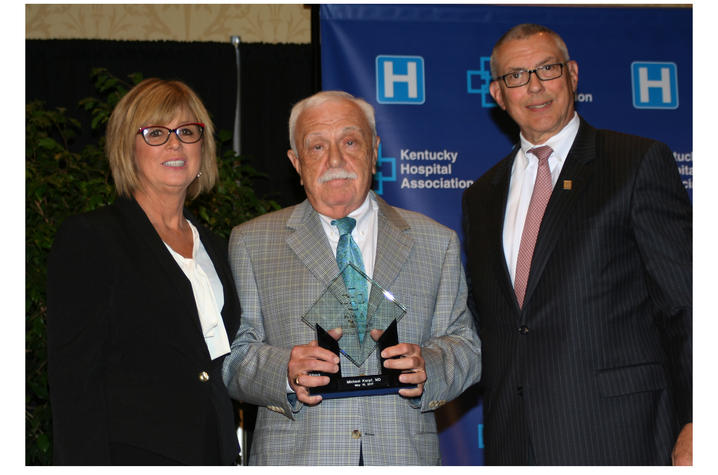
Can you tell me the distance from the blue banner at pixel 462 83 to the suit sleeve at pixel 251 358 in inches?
76.4

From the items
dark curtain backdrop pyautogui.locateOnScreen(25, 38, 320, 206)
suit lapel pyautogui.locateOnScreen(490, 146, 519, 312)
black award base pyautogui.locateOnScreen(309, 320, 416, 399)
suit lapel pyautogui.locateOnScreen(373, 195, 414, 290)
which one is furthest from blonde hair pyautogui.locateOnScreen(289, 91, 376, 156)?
dark curtain backdrop pyautogui.locateOnScreen(25, 38, 320, 206)

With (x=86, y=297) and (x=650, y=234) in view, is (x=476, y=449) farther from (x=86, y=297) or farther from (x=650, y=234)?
(x=86, y=297)

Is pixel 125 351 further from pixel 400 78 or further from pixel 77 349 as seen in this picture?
pixel 400 78

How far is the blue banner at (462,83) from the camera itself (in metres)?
4.89

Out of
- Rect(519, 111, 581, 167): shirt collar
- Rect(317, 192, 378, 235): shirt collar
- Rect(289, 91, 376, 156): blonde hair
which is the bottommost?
Rect(317, 192, 378, 235): shirt collar

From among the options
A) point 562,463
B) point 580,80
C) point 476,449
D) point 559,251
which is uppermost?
point 580,80

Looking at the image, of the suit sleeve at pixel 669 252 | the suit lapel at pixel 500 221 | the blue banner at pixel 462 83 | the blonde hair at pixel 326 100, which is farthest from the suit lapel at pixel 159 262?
the blue banner at pixel 462 83

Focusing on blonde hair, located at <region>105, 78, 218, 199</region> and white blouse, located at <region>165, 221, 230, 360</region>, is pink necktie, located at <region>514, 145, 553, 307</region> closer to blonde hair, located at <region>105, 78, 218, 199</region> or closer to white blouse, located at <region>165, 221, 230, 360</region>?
white blouse, located at <region>165, 221, 230, 360</region>

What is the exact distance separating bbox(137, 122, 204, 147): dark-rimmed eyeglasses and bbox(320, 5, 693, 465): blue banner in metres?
1.97

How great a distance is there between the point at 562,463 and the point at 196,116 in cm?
214

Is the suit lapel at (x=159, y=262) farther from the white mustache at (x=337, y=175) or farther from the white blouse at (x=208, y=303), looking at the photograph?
the white mustache at (x=337, y=175)

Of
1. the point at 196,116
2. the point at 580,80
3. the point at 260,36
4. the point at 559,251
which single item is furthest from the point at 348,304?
the point at 260,36

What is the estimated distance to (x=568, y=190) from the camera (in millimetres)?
2945

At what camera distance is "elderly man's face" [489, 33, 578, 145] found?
10.4 feet
